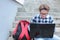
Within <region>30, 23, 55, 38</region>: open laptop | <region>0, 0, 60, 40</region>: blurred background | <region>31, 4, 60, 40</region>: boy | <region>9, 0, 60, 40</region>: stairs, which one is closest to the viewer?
<region>30, 23, 55, 38</region>: open laptop

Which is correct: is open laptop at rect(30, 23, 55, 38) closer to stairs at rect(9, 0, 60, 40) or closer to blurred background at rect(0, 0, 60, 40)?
blurred background at rect(0, 0, 60, 40)

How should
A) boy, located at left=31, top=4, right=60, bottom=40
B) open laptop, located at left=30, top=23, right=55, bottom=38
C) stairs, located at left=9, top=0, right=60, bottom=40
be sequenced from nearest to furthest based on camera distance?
1. open laptop, located at left=30, top=23, right=55, bottom=38
2. boy, located at left=31, top=4, right=60, bottom=40
3. stairs, located at left=9, top=0, right=60, bottom=40

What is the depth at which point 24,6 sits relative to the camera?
4.75m

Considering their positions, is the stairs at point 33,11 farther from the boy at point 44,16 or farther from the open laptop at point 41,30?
the open laptop at point 41,30

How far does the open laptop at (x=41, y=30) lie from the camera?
2244mm

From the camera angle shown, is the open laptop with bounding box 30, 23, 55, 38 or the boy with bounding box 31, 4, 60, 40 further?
the boy with bounding box 31, 4, 60, 40

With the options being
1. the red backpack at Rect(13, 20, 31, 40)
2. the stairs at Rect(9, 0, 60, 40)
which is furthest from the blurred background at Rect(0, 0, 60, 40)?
the red backpack at Rect(13, 20, 31, 40)

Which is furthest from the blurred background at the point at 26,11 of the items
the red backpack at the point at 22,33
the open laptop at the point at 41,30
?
the open laptop at the point at 41,30

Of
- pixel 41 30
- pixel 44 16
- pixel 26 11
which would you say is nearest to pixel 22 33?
pixel 44 16

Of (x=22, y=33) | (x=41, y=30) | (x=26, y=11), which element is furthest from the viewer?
(x=26, y=11)

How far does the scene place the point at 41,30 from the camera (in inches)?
88.8

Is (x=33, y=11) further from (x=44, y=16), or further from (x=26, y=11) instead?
(x=44, y=16)

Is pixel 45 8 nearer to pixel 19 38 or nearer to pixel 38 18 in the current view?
pixel 38 18

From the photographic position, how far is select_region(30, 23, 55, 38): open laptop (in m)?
2.24
